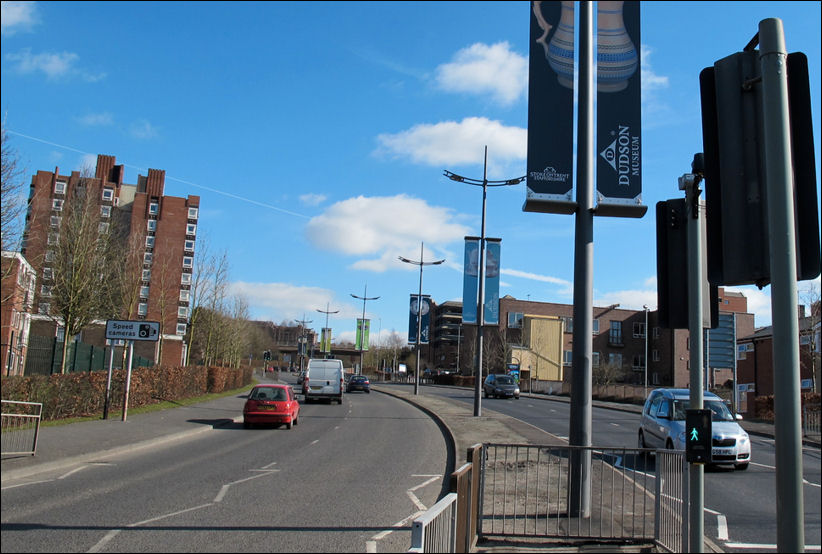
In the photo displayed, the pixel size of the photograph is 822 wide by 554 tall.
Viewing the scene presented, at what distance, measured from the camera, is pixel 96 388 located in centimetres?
2111

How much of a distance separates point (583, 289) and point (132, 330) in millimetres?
15591

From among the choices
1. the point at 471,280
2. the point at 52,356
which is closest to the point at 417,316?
the point at 471,280

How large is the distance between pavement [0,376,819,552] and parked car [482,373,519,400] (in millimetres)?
16785

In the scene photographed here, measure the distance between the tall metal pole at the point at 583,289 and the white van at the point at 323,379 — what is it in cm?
2838

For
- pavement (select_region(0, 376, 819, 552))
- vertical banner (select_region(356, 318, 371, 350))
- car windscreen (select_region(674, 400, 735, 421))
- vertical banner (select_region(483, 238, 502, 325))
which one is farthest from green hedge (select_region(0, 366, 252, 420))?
vertical banner (select_region(356, 318, 371, 350))

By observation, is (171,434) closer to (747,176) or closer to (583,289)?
(583,289)

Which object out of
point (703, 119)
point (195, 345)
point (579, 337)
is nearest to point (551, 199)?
point (579, 337)

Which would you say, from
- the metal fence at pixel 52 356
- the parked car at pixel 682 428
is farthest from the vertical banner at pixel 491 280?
the metal fence at pixel 52 356

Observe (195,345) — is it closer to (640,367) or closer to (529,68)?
(640,367)

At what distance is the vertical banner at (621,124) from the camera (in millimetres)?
8367

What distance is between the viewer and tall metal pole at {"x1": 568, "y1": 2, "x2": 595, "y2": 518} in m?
7.47

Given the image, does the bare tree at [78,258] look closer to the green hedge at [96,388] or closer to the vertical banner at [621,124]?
the green hedge at [96,388]

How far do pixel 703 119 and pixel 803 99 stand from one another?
443mm

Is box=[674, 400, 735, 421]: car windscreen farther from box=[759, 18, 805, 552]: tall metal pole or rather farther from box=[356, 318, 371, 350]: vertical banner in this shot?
box=[356, 318, 371, 350]: vertical banner
